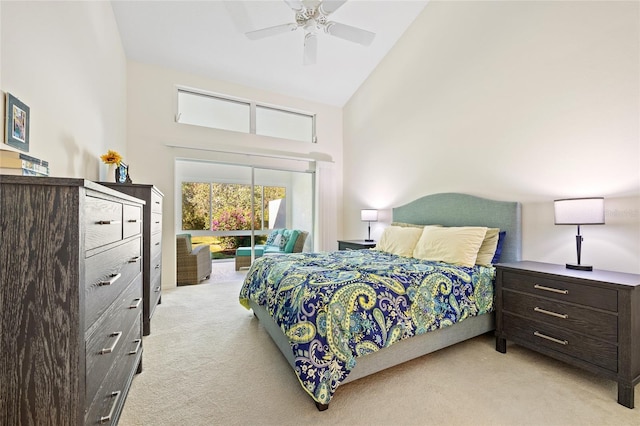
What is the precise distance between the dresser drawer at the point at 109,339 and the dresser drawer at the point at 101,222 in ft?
1.02

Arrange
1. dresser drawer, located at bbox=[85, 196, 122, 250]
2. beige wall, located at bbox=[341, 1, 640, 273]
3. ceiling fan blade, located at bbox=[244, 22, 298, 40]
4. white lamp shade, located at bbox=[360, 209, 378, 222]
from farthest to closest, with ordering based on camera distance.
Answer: white lamp shade, located at bbox=[360, 209, 378, 222], ceiling fan blade, located at bbox=[244, 22, 298, 40], beige wall, located at bbox=[341, 1, 640, 273], dresser drawer, located at bbox=[85, 196, 122, 250]

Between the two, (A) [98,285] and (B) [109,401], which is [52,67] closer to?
(A) [98,285]

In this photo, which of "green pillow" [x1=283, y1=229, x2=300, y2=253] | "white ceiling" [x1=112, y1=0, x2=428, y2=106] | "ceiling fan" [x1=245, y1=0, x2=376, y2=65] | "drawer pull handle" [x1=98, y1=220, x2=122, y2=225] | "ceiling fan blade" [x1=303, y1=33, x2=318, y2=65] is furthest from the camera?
"green pillow" [x1=283, y1=229, x2=300, y2=253]

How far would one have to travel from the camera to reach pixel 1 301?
76 centimetres

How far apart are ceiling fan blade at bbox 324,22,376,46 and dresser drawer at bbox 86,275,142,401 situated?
2.98 metres

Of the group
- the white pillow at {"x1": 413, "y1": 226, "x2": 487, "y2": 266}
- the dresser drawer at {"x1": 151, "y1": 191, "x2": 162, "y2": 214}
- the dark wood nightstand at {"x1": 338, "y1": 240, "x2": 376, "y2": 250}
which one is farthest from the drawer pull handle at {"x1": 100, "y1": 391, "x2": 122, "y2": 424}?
the dark wood nightstand at {"x1": 338, "y1": 240, "x2": 376, "y2": 250}

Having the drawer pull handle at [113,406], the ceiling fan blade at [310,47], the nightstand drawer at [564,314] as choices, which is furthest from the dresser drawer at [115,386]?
the ceiling fan blade at [310,47]

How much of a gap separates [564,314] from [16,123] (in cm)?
336

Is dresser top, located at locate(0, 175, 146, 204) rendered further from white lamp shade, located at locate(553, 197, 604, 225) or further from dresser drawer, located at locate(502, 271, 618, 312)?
white lamp shade, located at locate(553, 197, 604, 225)

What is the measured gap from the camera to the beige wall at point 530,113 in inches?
80.5

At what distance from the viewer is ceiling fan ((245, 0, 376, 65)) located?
8.55ft

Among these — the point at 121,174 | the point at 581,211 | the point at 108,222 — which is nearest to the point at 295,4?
the point at 121,174

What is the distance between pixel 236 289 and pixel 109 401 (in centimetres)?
292

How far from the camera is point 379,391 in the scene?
5.49 feet
